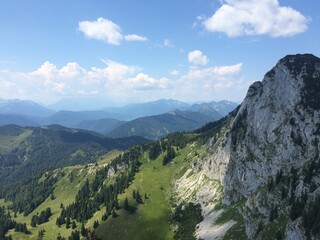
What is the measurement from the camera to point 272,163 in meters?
144

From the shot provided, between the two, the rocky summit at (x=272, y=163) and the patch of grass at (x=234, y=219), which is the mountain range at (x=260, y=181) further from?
the patch of grass at (x=234, y=219)

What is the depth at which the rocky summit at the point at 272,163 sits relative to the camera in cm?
11359

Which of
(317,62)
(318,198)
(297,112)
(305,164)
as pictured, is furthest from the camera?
(317,62)

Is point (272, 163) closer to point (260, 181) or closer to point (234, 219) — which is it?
point (260, 181)

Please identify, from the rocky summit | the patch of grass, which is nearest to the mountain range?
the rocky summit

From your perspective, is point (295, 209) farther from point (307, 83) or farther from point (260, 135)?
point (307, 83)

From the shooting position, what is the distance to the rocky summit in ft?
373

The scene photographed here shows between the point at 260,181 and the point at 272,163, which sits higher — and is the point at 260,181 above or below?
below

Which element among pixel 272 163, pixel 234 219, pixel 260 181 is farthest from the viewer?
pixel 260 181

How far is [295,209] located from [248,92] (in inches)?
3660

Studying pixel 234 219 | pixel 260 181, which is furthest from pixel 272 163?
pixel 234 219

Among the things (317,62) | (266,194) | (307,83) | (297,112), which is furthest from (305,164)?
(317,62)

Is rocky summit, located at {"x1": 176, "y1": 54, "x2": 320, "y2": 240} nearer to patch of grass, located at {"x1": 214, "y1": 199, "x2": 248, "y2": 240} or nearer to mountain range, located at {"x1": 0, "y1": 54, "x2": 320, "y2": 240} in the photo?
mountain range, located at {"x1": 0, "y1": 54, "x2": 320, "y2": 240}

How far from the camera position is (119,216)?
19562 cm
